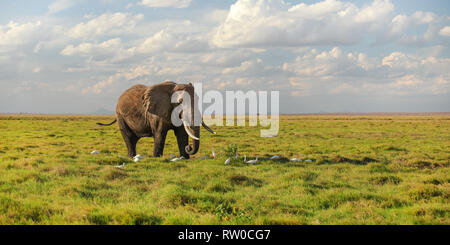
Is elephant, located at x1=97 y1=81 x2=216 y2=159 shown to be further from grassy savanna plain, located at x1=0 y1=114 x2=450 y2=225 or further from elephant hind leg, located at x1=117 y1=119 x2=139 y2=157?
grassy savanna plain, located at x1=0 y1=114 x2=450 y2=225

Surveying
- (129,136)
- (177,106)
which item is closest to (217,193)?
(177,106)

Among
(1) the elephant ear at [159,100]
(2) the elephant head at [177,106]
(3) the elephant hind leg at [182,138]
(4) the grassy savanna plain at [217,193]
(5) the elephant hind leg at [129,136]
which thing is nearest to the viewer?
(4) the grassy savanna plain at [217,193]

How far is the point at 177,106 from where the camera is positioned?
14.3 meters

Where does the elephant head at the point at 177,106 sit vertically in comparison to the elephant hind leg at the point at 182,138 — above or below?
above

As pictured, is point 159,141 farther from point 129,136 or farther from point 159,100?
point 129,136

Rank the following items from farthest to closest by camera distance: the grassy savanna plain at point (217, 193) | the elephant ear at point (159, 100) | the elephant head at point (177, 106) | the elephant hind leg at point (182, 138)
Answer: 1. the elephant hind leg at point (182, 138)
2. the elephant ear at point (159, 100)
3. the elephant head at point (177, 106)
4. the grassy savanna plain at point (217, 193)

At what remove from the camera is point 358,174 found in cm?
1220

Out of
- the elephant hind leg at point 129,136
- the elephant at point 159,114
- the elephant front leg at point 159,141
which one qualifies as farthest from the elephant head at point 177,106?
Answer: the elephant hind leg at point 129,136

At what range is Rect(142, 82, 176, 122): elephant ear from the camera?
1428 cm

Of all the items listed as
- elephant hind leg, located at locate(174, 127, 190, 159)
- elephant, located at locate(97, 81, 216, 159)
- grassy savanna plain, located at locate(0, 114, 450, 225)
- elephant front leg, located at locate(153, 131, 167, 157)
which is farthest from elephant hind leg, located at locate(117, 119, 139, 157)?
elephant hind leg, located at locate(174, 127, 190, 159)

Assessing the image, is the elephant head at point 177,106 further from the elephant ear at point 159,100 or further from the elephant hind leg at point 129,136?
the elephant hind leg at point 129,136

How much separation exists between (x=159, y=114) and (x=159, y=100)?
0.59m

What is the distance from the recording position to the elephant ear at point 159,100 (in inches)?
562
